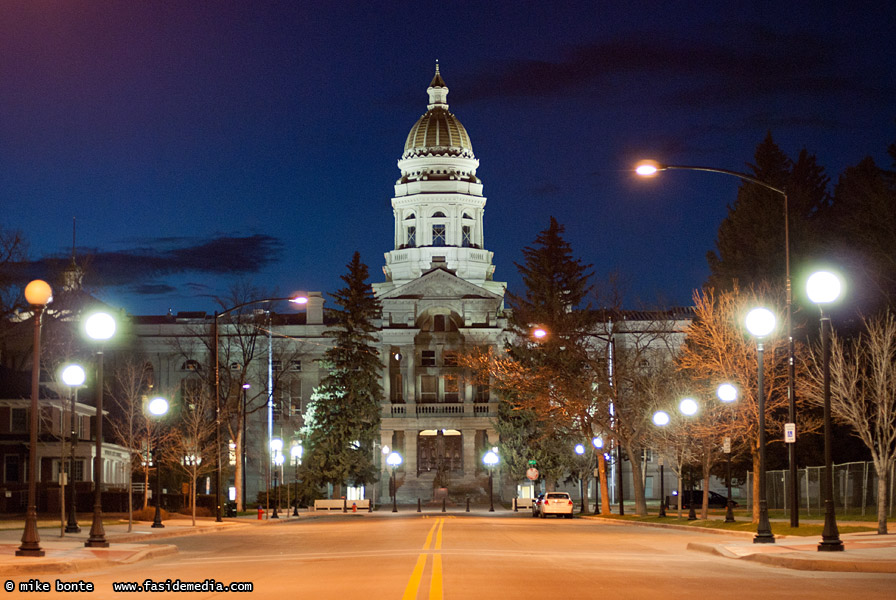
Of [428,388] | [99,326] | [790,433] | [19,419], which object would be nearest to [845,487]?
[790,433]

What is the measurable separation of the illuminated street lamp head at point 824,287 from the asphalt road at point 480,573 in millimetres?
5626

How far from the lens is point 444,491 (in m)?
82.8

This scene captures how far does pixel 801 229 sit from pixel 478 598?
184ft

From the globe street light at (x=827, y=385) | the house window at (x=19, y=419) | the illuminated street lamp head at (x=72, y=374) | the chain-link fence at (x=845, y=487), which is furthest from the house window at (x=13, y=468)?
the globe street light at (x=827, y=385)

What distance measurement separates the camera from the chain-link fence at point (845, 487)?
45.3 meters

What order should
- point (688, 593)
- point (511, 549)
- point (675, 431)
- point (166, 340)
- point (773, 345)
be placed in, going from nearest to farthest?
point (688, 593) → point (511, 549) → point (773, 345) → point (675, 431) → point (166, 340)

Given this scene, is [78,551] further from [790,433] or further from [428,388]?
[428,388]

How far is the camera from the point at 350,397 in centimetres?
8144

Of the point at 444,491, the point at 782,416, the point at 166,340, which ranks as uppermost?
the point at 166,340

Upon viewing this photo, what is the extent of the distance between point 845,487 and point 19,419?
4884 centimetres

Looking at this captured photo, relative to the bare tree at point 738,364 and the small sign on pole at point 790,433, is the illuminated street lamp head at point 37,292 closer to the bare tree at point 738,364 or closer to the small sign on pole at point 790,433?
the small sign on pole at point 790,433

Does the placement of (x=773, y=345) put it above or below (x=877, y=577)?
above

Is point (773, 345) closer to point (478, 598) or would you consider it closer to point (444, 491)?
point (478, 598)

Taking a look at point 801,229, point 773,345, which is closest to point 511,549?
point 773,345
